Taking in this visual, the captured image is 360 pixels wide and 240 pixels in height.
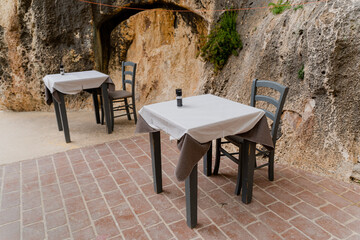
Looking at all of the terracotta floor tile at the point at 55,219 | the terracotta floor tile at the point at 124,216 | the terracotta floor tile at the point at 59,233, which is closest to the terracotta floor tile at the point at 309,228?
the terracotta floor tile at the point at 124,216

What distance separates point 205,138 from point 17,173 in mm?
2716

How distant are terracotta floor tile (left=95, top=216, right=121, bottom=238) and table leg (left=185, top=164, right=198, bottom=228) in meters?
0.66

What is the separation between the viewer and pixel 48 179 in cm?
344

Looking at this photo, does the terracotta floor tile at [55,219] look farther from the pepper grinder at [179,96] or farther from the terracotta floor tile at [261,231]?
the terracotta floor tile at [261,231]

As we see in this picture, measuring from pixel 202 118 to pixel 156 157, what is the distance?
778mm

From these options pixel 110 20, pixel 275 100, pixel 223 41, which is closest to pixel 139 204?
pixel 275 100

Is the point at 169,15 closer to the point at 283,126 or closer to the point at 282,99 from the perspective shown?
the point at 283,126

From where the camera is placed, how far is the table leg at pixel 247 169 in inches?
105

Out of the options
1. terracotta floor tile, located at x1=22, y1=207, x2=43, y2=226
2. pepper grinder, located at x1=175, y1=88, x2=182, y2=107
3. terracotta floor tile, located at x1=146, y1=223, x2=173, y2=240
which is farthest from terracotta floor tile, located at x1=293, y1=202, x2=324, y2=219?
terracotta floor tile, located at x1=22, y1=207, x2=43, y2=226

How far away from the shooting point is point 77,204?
2.92 metres

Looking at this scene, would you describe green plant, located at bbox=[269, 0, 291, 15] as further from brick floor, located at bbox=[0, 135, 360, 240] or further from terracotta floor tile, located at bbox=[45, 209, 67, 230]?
terracotta floor tile, located at bbox=[45, 209, 67, 230]

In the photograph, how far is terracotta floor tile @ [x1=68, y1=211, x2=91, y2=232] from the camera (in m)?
2.59

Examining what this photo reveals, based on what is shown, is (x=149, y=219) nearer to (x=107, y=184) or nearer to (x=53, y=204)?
(x=107, y=184)

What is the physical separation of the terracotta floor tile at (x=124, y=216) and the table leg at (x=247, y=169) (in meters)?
1.11
